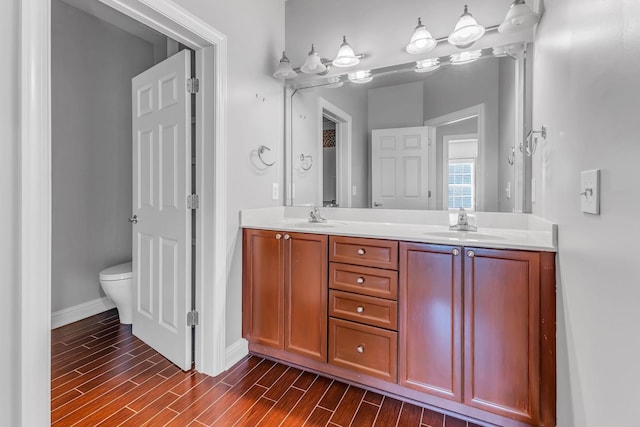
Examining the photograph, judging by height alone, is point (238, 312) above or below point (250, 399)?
above

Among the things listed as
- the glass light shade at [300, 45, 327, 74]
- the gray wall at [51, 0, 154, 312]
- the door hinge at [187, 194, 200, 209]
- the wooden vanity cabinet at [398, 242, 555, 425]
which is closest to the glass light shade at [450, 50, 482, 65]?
the glass light shade at [300, 45, 327, 74]

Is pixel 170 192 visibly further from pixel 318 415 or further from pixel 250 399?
pixel 318 415

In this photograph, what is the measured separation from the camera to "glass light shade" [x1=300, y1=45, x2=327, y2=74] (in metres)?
2.23

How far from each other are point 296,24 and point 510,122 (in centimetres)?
177

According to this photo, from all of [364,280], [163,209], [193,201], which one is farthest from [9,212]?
[364,280]

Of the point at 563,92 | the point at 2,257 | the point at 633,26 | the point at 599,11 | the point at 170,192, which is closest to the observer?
the point at 633,26

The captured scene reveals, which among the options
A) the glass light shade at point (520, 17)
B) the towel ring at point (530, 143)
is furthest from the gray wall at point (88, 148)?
the towel ring at point (530, 143)

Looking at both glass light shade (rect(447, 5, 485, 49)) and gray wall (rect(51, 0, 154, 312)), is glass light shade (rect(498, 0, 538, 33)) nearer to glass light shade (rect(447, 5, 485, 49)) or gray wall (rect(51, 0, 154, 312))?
glass light shade (rect(447, 5, 485, 49))

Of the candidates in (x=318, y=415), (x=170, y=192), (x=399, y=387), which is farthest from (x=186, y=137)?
(x=399, y=387)

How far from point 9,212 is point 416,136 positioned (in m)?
2.10

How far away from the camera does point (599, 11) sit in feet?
2.60

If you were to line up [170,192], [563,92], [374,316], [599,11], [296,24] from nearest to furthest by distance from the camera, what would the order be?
[599,11] < [563,92] < [374,316] < [170,192] < [296,24]

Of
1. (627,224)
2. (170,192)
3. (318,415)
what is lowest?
(318,415)

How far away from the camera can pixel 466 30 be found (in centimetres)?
179
